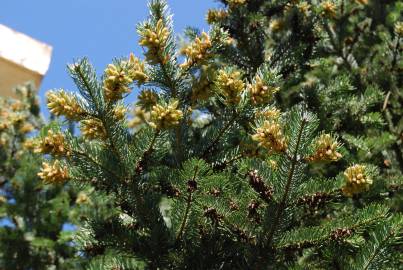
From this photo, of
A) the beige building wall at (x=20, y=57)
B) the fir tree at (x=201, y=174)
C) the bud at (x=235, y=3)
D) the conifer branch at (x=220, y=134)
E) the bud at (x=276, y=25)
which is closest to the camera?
the fir tree at (x=201, y=174)

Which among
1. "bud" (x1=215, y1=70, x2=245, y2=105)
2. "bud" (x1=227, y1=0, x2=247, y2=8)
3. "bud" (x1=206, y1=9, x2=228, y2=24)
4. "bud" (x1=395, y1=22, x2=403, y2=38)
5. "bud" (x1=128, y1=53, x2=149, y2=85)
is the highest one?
"bud" (x1=395, y1=22, x2=403, y2=38)

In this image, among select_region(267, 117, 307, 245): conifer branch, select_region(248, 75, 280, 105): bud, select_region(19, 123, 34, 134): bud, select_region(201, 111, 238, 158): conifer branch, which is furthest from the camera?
select_region(19, 123, 34, 134): bud

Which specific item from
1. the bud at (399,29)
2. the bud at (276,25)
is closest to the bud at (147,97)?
the bud at (276,25)

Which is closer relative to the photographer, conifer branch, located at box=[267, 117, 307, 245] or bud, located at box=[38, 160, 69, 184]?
conifer branch, located at box=[267, 117, 307, 245]

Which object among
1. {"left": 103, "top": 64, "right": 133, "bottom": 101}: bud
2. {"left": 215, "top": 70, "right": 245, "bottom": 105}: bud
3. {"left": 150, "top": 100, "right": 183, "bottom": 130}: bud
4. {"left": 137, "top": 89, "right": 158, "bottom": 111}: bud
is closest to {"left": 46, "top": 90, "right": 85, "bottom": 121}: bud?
{"left": 103, "top": 64, "right": 133, "bottom": 101}: bud

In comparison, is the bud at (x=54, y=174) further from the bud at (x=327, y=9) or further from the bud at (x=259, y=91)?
the bud at (x=327, y=9)

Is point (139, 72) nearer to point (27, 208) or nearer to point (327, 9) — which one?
point (327, 9)

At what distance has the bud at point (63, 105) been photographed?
2322 millimetres

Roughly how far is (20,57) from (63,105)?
2.52m

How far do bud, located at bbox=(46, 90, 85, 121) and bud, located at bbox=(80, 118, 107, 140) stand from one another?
66 millimetres

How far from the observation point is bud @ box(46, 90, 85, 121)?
232cm

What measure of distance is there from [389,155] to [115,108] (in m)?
2.72

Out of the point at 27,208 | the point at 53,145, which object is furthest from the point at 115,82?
the point at 27,208

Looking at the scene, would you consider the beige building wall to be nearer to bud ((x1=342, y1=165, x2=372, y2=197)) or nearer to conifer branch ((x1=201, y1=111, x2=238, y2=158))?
conifer branch ((x1=201, y1=111, x2=238, y2=158))
